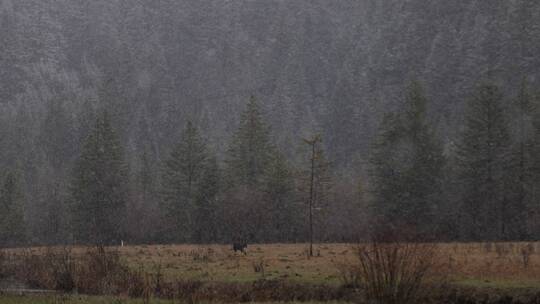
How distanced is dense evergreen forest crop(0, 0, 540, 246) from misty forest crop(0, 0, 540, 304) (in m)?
0.29

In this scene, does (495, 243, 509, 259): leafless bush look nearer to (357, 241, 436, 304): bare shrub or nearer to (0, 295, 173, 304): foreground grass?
(357, 241, 436, 304): bare shrub

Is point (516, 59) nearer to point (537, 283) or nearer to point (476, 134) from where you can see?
point (476, 134)

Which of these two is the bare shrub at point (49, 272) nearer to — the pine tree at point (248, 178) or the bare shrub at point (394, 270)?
the bare shrub at point (394, 270)

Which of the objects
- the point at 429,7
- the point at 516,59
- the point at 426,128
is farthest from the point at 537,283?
the point at 429,7

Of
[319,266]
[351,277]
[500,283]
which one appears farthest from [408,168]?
[351,277]

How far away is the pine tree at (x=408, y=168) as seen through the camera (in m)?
66.6

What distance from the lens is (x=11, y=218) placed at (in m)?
73.4

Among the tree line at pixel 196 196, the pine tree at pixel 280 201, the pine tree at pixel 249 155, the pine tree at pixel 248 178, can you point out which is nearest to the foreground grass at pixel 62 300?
the pine tree at pixel 248 178

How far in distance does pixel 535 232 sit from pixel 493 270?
109 feet

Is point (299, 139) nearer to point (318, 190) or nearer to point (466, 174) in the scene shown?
point (318, 190)

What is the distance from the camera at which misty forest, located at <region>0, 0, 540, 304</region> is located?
63938 millimetres

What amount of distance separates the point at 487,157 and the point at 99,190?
47.4 meters

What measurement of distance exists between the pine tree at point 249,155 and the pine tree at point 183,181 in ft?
13.6

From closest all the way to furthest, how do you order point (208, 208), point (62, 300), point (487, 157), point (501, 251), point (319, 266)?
point (62, 300)
point (319, 266)
point (501, 251)
point (487, 157)
point (208, 208)
